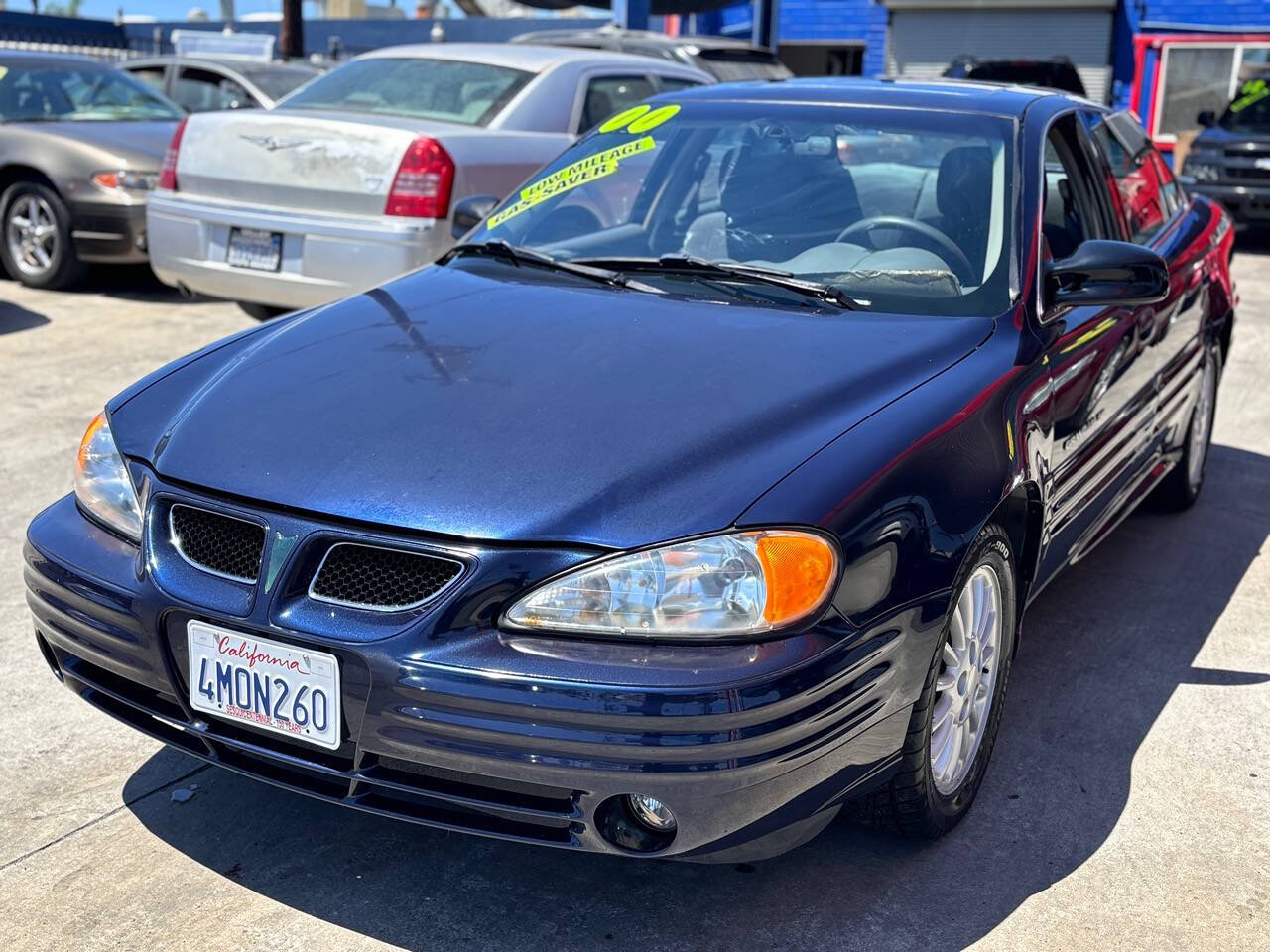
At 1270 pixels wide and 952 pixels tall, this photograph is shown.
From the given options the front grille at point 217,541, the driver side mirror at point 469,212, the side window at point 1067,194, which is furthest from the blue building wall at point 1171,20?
the front grille at point 217,541

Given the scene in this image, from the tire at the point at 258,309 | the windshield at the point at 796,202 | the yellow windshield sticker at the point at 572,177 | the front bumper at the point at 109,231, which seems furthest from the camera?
the front bumper at the point at 109,231

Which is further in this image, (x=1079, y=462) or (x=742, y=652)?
(x=1079, y=462)

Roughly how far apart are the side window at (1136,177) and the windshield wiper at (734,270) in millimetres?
1520

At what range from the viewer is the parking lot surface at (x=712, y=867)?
2.78 metres

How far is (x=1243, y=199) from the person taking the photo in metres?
Answer: 13.5

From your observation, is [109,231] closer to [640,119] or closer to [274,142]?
[274,142]

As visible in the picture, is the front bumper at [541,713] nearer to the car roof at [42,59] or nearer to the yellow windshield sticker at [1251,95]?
the car roof at [42,59]

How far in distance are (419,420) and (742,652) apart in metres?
0.82

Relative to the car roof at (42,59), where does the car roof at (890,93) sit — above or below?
above

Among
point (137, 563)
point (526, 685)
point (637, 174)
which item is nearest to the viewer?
→ point (526, 685)

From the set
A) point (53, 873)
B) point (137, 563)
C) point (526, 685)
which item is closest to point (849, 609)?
point (526, 685)

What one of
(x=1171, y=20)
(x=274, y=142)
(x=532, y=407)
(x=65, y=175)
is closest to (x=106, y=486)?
(x=532, y=407)

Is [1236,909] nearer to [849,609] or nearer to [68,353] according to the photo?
[849,609]

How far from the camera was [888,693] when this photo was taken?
8.82 feet
